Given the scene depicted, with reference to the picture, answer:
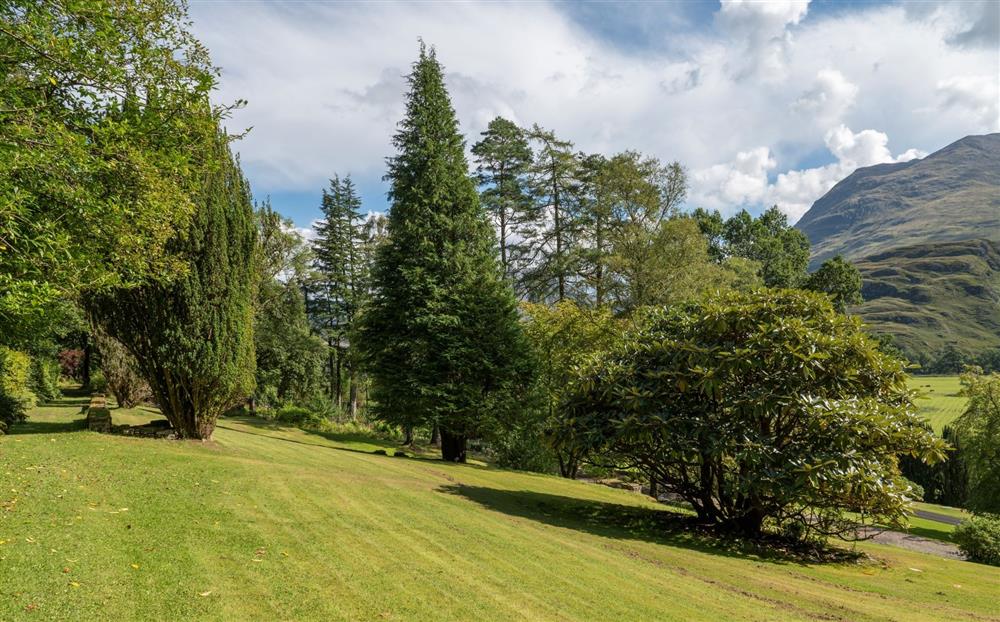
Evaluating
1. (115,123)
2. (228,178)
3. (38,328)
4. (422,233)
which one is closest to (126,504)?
(115,123)

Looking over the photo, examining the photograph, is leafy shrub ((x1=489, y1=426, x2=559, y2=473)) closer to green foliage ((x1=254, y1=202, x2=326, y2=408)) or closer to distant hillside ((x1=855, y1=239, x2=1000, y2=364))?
green foliage ((x1=254, y1=202, x2=326, y2=408))

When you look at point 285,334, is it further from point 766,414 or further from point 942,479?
point 942,479

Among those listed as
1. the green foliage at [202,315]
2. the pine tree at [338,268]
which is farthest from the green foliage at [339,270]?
the green foliage at [202,315]

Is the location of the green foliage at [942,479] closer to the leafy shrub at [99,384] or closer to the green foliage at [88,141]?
the green foliage at [88,141]

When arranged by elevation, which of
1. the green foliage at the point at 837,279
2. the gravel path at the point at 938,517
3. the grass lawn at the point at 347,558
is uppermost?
the green foliage at the point at 837,279

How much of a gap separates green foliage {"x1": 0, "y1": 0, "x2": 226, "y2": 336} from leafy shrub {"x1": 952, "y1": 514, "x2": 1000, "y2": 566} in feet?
80.8

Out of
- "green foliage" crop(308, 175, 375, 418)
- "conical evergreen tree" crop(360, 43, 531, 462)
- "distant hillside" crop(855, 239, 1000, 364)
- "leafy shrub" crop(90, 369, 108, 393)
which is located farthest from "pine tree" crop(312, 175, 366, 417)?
"distant hillside" crop(855, 239, 1000, 364)

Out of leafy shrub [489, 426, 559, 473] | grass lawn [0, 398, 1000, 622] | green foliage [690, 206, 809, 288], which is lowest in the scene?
leafy shrub [489, 426, 559, 473]

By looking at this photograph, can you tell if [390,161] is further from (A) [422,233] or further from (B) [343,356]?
(B) [343,356]

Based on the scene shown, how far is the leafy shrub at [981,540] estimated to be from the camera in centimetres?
1664

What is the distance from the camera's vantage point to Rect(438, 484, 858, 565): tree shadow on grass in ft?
38.3

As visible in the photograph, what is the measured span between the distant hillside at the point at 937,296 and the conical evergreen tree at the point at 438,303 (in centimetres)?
13412

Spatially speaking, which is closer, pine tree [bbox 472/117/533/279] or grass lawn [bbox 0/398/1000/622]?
grass lawn [bbox 0/398/1000/622]

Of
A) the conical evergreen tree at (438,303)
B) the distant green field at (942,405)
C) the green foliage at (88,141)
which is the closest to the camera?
the green foliage at (88,141)
